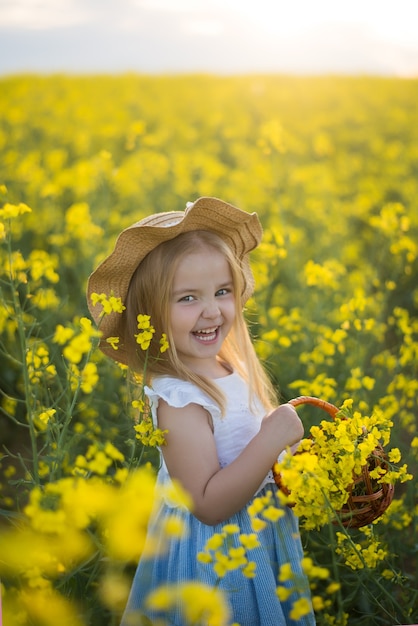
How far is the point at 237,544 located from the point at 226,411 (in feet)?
1.03

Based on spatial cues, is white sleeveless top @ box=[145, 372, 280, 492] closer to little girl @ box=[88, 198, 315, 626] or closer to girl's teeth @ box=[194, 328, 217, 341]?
little girl @ box=[88, 198, 315, 626]

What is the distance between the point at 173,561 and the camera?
5.90 feet

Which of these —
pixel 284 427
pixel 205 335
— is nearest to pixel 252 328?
pixel 205 335

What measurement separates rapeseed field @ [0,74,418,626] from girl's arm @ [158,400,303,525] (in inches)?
2.9

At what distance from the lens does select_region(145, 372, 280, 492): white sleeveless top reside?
1.76 metres

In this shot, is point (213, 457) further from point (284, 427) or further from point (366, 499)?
point (366, 499)

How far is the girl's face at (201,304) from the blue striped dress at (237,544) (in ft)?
0.36

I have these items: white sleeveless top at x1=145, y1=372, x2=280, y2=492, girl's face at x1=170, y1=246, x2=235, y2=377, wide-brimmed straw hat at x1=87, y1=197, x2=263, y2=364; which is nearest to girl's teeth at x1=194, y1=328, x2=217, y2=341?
girl's face at x1=170, y1=246, x2=235, y2=377

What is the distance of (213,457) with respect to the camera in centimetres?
171

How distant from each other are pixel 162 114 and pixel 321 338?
8292 millimetres

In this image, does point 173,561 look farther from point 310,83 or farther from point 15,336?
point 310,83

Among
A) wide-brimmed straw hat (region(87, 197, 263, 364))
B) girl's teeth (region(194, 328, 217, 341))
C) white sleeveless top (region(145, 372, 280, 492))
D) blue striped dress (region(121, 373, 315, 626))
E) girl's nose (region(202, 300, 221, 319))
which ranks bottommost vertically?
blue striped dress (region(121, 373, 315, 626))

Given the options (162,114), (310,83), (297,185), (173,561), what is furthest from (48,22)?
(310,83)

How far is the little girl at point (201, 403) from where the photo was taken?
1.67 meters
